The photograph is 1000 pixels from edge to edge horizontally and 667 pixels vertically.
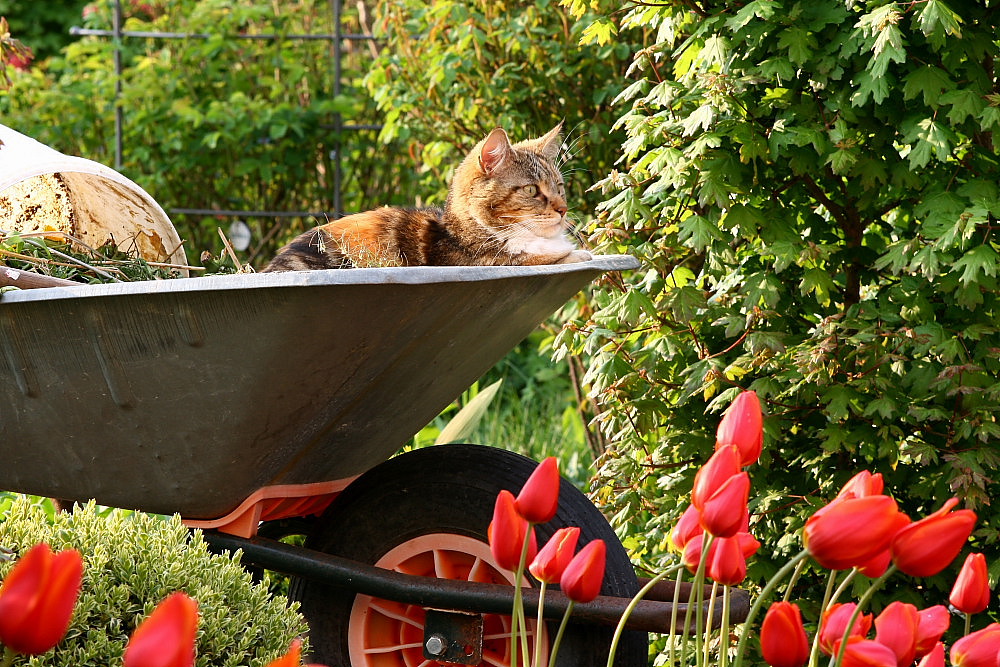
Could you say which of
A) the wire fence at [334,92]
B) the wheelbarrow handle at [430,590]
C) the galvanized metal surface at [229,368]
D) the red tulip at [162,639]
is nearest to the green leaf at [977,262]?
the galvanized metal surface at [229,368]

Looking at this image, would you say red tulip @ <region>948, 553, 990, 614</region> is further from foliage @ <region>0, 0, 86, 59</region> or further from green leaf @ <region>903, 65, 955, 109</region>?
foliage @ <region>0, 0, 86, 59</region>

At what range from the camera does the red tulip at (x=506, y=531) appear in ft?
3.69

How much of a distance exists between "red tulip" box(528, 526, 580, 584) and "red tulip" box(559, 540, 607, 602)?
0.9 inches

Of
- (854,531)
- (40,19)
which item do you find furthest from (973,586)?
(40,19)

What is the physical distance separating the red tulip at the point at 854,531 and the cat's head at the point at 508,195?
149 centimetres

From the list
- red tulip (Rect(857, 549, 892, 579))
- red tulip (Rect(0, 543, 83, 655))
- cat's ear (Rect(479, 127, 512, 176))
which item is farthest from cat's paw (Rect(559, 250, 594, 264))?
red tulip (Rect(0, 543, 83, 655))

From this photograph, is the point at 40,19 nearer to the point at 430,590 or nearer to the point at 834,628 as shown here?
the point at 430,590

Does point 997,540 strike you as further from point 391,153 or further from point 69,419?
point 391,153

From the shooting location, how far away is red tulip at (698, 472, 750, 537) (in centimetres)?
99

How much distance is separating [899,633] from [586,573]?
0.31m

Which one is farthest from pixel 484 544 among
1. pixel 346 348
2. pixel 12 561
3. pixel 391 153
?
pixel 391 153

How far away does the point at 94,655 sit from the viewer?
128 cm

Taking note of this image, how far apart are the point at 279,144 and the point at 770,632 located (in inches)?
189

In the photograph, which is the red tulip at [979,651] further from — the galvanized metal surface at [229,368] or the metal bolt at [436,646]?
the metal bolt at [436,646]
